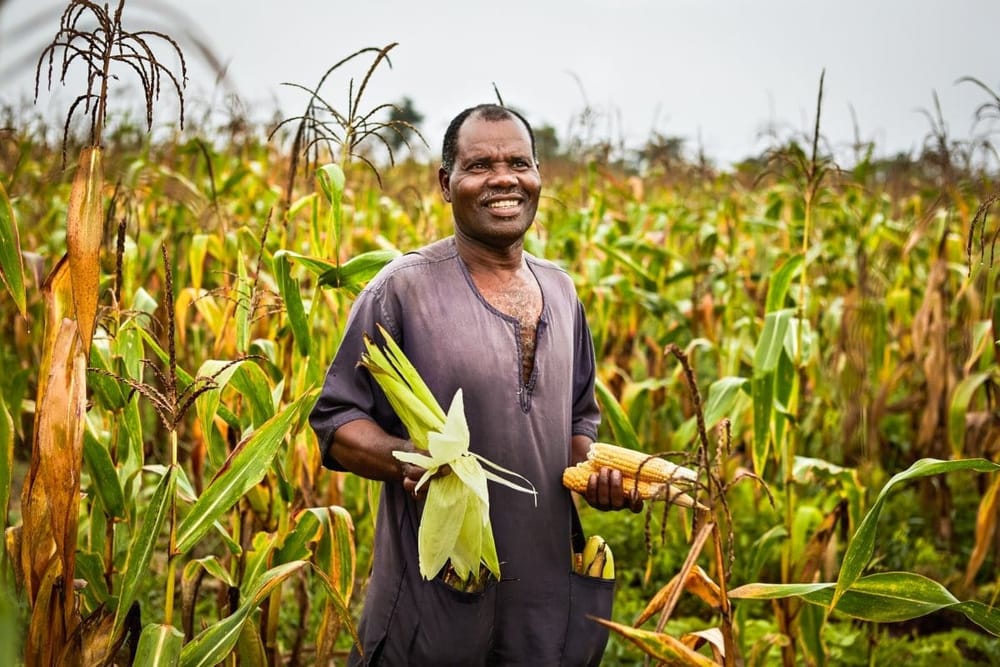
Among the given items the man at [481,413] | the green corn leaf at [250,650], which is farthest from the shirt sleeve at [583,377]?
the green corn leaf at [250,650]

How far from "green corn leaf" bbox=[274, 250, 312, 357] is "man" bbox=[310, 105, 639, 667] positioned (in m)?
0.34

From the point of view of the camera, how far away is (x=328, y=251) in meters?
2.71

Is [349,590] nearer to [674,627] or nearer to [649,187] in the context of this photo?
[674,627]

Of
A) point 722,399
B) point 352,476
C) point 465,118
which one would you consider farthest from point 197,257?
point 722,399

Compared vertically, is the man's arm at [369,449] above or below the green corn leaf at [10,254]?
below

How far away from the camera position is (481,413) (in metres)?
2.07

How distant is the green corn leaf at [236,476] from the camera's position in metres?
1.83

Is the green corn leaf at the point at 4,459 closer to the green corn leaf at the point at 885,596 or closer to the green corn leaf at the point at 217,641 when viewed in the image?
the green corn leaf at the point at 217,641

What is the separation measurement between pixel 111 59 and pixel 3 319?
4.30 m

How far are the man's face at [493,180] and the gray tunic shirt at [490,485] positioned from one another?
14cm

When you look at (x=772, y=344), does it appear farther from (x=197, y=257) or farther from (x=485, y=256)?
(x=197, y=257)

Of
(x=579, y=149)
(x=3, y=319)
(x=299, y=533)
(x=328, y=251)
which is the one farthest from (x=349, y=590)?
(x=579, y=149)

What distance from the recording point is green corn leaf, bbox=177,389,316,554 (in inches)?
71.9

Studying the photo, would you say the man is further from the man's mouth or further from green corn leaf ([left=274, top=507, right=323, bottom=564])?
green corn leaf ([left=274, top=507, right=323, bottom=564])
